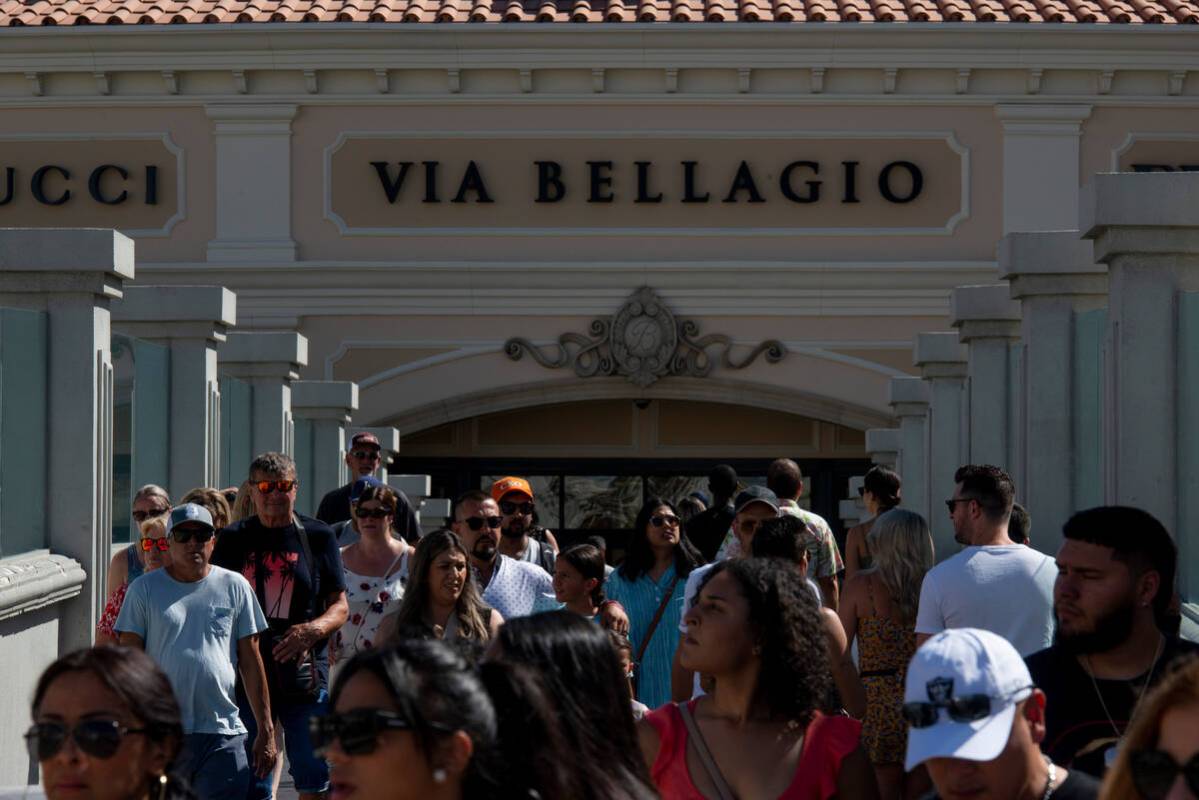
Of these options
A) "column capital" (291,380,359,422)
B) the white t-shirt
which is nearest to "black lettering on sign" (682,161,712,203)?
"column capital" (291,380,359,422)

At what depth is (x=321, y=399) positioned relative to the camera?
19.6 meters

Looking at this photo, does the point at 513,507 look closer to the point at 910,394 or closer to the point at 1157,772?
the point at 1157,772

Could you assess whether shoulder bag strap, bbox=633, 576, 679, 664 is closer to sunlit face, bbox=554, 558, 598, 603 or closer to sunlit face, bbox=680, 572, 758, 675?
sunlit face, bbox=554, 558, 598, 603

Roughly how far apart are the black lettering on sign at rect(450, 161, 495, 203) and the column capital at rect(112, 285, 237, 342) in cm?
1092

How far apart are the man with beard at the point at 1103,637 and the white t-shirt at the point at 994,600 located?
1390 millimetres

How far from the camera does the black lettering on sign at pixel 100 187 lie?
23953 millimetres

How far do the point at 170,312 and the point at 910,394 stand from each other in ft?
31.2

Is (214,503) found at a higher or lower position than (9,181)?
lower

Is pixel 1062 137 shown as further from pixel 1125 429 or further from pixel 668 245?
pixel 1125 429

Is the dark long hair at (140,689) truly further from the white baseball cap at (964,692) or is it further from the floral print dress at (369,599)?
the floral print dress at (369,599)

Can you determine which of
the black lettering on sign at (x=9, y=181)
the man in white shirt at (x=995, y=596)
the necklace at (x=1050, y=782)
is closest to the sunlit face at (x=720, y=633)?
the necklace at (x=1050, y=782)

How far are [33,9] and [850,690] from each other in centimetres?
1991

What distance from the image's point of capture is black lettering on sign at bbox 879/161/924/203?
2381 cm

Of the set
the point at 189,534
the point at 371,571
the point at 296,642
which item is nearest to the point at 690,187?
the point at 371,571
